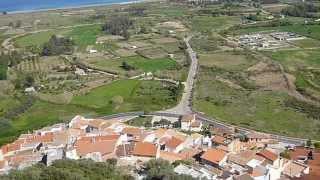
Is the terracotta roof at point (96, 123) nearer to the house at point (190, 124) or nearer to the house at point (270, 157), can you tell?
the house at point (190, 124)

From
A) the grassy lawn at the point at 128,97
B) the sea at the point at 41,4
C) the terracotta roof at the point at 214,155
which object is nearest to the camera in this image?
the terracotta roof at the point at 214,155

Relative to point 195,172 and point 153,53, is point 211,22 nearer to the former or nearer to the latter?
point 153,53

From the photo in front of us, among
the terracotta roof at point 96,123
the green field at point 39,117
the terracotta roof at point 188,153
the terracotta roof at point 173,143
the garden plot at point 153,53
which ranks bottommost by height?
the green field at point 39,117

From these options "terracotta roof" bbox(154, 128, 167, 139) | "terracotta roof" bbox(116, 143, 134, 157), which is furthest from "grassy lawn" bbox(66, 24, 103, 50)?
"terracotta roof" bbox(116, 143, 134, 157)

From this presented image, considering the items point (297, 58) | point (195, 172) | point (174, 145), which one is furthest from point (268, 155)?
point (297, 58)

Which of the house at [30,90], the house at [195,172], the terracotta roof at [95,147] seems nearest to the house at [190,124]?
the terracotta roof at [95,147]
